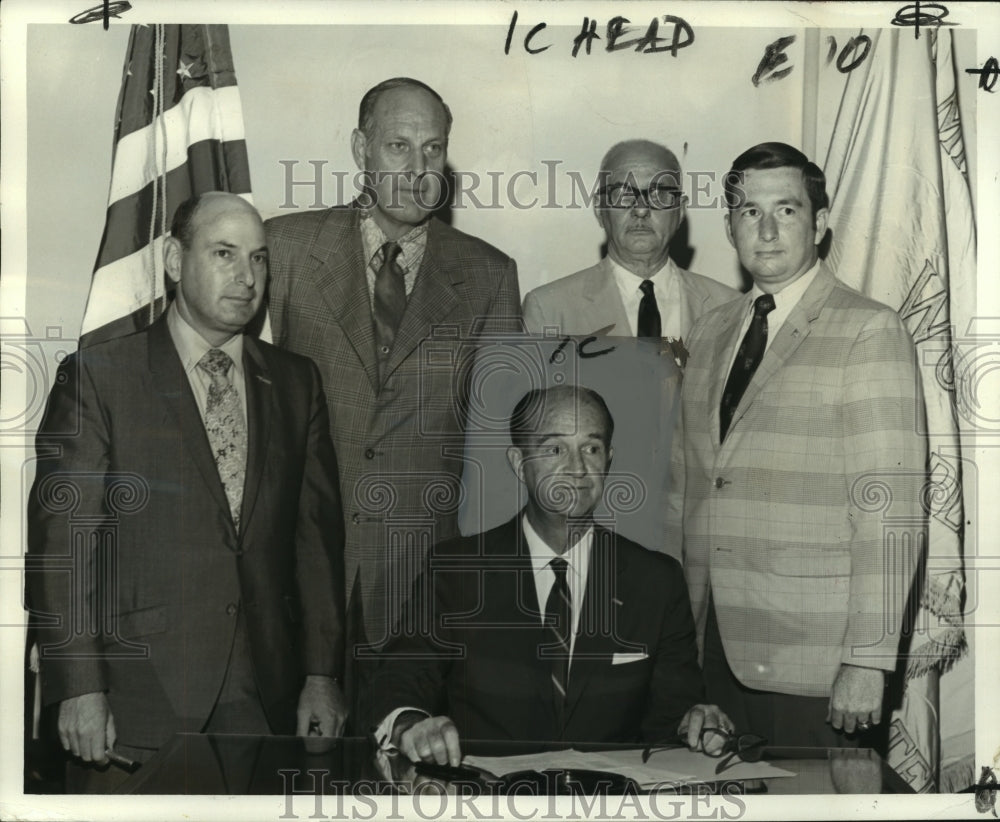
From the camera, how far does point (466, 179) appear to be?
4586mm

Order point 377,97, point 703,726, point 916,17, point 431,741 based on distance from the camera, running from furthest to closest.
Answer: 1. point 916,17
2. point 377,97
3. point 703,726
4. point 431,741

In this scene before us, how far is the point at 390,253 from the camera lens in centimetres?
460

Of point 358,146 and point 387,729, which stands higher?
point 358,146

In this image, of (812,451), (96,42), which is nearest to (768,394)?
(812,451)

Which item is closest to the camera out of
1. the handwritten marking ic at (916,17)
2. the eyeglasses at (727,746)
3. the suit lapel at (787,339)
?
the eyeglasses at (727,746)

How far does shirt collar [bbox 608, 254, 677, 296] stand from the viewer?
4.60m

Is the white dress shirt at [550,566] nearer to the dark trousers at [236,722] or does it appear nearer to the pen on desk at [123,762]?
the dark trousers at [236,722]

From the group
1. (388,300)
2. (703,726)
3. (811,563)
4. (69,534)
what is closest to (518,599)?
(703,726)

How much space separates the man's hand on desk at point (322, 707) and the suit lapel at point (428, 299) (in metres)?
1.00

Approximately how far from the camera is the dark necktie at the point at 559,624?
4492 millimetres

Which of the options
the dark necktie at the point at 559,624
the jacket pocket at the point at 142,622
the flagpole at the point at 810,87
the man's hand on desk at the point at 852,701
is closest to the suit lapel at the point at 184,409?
the jacket pocket at the point at 142,622

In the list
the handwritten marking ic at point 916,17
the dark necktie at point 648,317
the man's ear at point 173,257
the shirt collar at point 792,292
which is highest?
the handwritten marking ic at point 916,17

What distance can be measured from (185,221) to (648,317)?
1502 millimetres

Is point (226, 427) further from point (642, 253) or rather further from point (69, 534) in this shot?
point (642, 253)
